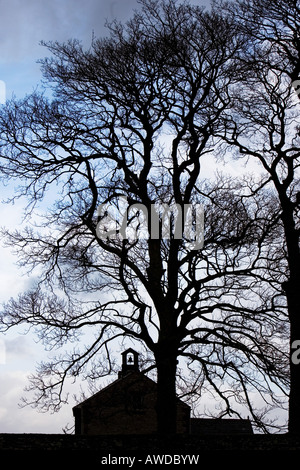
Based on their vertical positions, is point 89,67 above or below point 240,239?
above

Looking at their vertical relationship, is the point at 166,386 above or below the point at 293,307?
below

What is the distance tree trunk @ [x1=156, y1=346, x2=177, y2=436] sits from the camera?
640 inches

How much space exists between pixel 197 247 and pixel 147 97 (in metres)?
4.60

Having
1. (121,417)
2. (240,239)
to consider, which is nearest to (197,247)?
(240,239)

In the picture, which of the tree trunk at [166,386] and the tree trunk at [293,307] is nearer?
the tree trunk at [293,307]

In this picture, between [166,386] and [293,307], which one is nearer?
[293,307]

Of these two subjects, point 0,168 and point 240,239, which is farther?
point 0,168

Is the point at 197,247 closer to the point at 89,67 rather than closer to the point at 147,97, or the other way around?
the point at 147,97

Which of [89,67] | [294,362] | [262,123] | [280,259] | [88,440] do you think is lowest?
[88,440]

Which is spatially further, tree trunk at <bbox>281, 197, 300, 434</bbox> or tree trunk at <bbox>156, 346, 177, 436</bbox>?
tree trunk at <bbox>156, 346, 177, 436</bbox>

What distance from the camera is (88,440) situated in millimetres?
11898

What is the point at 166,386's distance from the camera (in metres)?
16.4

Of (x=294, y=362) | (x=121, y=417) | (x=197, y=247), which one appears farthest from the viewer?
(x=121, y=417)

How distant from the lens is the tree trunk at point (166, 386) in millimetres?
16250
